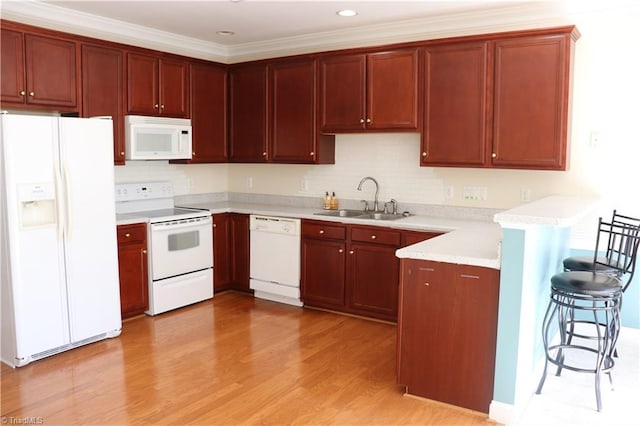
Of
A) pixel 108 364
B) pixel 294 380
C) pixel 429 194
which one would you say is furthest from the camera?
Answer: pixel 429 194

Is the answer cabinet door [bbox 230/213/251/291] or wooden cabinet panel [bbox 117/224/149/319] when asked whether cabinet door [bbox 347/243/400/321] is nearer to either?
cabinet door [bbox 230/213/251/291]

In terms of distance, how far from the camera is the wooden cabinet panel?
15.1 feet

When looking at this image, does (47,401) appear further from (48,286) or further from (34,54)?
(34,54)

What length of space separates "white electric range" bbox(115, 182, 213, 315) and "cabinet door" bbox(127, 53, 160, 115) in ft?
2.38

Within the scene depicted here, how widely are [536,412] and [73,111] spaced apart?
4.03 m

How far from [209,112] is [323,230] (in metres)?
1.81

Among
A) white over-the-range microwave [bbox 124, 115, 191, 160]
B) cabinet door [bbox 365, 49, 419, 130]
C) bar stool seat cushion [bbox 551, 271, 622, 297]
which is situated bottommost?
bar stool seat cushion [bbox 551, 271, 622, 297]

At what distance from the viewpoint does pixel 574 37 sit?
4.08 m

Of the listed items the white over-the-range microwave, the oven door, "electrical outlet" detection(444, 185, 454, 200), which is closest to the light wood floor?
the oven door

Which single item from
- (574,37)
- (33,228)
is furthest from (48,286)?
(574,37)

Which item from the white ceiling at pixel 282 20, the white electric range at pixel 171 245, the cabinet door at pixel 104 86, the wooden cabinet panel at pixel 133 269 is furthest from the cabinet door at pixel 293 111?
the wooden cabinet panel at pixel 133 269

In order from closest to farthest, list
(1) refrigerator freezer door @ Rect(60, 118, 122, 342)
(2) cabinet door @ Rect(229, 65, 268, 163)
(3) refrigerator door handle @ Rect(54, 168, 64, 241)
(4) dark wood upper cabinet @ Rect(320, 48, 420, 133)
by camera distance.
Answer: (3) refrigerator door handle @ Rect(54, 168, 64, 241) < (1) refrigerator freezer door @ Rect(60, 118, 122, 342) < (4) dark wood upper cabinet @ Rect(320, 48, 420, 133) < (2) cabinet door @ Rect(229, 65, 268, 163)

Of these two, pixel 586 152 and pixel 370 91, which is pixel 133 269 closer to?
pixel 370 91

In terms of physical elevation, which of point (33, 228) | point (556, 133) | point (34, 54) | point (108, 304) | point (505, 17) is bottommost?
point (108, 304)
